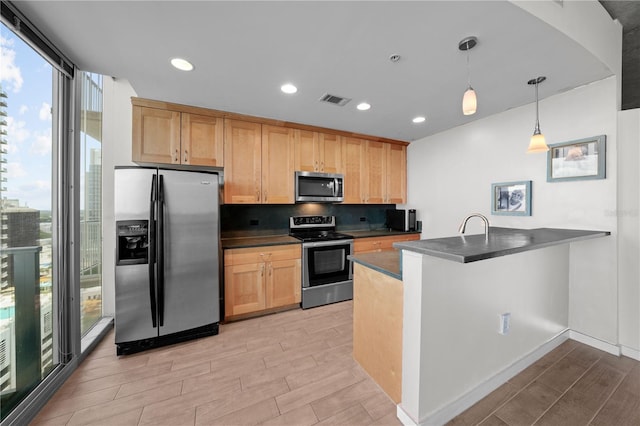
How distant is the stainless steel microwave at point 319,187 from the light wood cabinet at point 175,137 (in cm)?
107

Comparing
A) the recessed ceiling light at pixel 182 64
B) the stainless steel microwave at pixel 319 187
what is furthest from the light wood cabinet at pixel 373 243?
the recessed ceiling light at pixel 182 64

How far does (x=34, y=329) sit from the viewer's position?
5.59 feet

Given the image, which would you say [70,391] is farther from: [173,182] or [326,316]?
[326,316]

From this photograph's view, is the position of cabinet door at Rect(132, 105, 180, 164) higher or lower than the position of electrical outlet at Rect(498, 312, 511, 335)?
higher

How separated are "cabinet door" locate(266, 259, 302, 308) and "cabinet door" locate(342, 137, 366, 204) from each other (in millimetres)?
1339

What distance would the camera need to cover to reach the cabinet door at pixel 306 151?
10.8 ft

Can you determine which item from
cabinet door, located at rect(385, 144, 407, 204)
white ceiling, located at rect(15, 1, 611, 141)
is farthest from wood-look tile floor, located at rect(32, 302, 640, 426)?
cabinet door, located at rect(385, 144, 407, 204)

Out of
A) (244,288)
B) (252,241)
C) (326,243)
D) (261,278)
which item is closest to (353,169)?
(326,243)

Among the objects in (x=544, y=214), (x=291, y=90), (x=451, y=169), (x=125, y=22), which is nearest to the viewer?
(x=125, y=22)

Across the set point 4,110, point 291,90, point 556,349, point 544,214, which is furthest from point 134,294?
point 544,214

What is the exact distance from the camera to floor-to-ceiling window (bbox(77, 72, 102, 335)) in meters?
2.33

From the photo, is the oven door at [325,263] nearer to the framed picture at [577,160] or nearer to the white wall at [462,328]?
the white wall at [462,328]

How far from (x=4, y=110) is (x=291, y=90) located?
76.3 inches

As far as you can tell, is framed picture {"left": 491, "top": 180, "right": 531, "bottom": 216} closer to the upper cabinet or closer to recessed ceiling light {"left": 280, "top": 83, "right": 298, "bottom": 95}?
the upper cabinet
